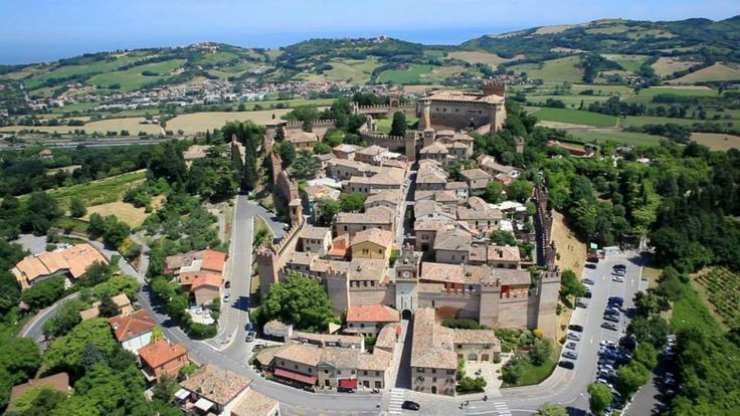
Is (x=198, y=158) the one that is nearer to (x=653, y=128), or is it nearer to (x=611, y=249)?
(x=611, y=249)

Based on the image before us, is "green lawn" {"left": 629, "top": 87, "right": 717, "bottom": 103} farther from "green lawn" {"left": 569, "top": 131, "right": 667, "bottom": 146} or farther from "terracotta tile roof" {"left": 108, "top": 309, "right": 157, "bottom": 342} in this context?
"terracotta tile roof" {"left": 108, "top": 309, "right": 157, "bottom": 342}

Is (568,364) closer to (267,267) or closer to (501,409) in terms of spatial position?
(501,409)

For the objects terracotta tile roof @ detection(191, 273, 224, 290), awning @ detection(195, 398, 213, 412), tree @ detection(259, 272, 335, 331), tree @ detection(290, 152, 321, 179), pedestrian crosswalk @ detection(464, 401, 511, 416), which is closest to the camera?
awning @ detection(195, 398, 213, 412)

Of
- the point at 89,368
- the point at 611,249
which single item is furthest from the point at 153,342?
the point at 611,249

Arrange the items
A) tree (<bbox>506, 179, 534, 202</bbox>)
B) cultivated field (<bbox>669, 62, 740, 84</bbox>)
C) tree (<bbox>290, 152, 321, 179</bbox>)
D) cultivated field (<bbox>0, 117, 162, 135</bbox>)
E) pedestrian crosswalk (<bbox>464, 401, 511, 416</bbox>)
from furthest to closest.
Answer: cultivated field (<bbox>669, 62, 740, 84</bbox>) → cultivated field (<bbox>0, 117, 162, 135</bbox>) → tree (<bbox>290, 152, 321, 179</bbox>) → tree (<bbox>506, 179, 534, 202</bbox>) → pedestrian crosswalk (<bbox>464, 401, 511, 416</bbox>)

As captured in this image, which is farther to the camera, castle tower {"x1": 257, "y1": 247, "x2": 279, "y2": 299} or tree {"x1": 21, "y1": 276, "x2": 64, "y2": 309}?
tree {"x1": 21, "y1": 276, "x2": 64, "y2": 309}

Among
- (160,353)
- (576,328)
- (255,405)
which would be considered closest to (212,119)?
(160,353)

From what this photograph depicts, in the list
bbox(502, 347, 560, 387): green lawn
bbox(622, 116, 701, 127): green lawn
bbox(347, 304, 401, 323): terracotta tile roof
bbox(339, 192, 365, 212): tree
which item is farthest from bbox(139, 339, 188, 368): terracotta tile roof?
bbox(622, 116, 701, 127): green lawn
